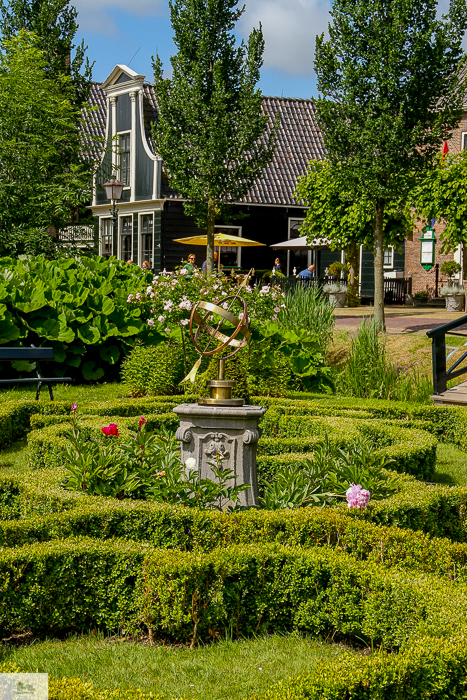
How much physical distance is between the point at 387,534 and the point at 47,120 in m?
14.4

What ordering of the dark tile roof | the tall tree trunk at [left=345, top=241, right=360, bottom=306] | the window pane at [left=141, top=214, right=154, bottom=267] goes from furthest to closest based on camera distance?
1. the dark tile roof
2. the window pane at [left=141, top=214, right=154, bottom=267]
3. the tall tree trunk at [left=345, top=241, right=360, bottom=306]

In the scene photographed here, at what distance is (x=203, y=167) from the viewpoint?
61.2 ft

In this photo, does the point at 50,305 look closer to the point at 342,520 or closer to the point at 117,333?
the point at 117,333

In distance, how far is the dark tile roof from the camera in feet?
89.0

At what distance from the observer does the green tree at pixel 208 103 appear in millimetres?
18500

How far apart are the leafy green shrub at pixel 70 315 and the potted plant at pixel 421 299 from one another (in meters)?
14.2

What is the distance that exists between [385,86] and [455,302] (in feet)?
27.6

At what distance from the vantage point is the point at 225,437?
5105 millimetres

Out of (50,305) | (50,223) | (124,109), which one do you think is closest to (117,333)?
(50,305)

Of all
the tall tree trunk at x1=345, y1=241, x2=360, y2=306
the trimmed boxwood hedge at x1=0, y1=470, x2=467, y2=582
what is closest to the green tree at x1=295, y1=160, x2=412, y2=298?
the tall tree trunk at x1=345, y1=241, x2=360, y2=306

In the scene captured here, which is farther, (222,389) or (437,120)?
(437,120)

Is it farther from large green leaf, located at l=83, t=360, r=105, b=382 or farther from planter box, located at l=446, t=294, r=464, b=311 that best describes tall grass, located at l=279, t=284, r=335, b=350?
planter box, located at l=446, t=294, r=464, b=311

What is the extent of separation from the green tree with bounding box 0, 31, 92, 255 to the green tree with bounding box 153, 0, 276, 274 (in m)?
3.02

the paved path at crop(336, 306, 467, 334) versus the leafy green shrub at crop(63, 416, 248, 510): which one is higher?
the paved path at crop(336, 306, 467, 334)
